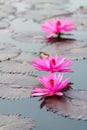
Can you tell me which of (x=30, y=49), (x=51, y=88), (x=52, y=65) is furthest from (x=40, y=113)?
(x=30, y=49)

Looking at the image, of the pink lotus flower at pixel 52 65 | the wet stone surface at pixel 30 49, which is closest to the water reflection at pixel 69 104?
the wet stone surface at pixel 30 49

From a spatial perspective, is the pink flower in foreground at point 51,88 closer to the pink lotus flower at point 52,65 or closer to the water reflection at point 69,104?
the water reflection at point 69,104

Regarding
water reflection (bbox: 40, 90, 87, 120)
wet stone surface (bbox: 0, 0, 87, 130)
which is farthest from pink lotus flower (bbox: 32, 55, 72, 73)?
water reflection (bbox: 40, 90, 87, 120)

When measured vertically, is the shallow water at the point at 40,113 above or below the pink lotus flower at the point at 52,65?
below

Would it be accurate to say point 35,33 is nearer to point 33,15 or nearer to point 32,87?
point 33,15

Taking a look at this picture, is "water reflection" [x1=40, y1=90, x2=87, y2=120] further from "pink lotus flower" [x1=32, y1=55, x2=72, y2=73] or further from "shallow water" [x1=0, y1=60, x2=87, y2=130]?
"pink lotus flower" [x1=32, y1=55, x2=72, y2=73]

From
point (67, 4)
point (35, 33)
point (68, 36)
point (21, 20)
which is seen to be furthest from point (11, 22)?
point (67, 4)

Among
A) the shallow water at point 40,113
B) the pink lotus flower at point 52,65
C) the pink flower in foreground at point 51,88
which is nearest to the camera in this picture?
the shallow water at point 40,113

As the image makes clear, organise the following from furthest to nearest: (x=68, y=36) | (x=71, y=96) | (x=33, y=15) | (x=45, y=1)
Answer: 1. (x=45, y=1)
2. (x=33, y=15)
3. (x=68, y=36)
4. (x=71, y=96)
